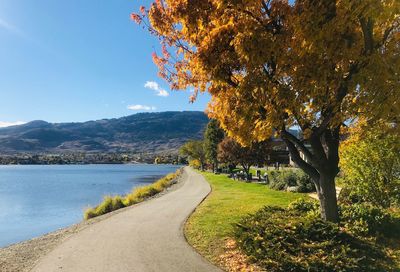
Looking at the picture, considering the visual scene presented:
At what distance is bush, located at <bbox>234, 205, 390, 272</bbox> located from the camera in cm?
960

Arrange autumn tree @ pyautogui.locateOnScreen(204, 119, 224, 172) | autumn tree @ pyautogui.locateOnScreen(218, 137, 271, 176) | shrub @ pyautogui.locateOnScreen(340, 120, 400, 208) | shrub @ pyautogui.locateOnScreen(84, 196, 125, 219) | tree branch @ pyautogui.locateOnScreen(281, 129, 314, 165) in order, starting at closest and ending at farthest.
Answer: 1. tree branch @ pyautogui.locateOnScreen(281, 129, 314, 165)
2. shrub @ pyautogui.locateOnScreen(340, 120, 400, 208)
3. shrub @ pyautogui.locateOnScreen(84, 196, 125, 219)
4. autumn tree @ pyautogui.locateOnScreen(218, 137, 271, 176)
5. autumn tree @ pyautogui.locateOnScreen(204, 119, 224, 172)

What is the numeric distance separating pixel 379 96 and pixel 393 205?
10.0 m

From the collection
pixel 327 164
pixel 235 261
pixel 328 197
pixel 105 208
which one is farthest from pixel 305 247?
pixel 105 208

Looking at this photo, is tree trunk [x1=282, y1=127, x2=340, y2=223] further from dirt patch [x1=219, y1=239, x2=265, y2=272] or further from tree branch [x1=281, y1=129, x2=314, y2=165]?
dirt patch [x1=219, y1=239, x2=265, y2=272]

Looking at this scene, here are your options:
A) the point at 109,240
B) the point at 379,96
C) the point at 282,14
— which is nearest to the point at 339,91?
the point at 379,96

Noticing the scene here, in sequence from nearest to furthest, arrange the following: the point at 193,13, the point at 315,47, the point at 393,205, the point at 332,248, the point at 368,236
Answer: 1. the point at 315,47
2. the point at 193,13
3. the point at 332,248
4. the point at 368,236
5. the point at 393,205

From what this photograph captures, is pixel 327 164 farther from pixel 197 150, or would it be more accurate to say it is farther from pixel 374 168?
pixel 197 150

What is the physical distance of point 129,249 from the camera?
12328 millimetres

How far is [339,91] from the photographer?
10008mm

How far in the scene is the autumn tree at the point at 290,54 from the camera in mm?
8875

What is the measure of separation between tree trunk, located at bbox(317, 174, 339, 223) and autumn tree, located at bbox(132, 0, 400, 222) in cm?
238

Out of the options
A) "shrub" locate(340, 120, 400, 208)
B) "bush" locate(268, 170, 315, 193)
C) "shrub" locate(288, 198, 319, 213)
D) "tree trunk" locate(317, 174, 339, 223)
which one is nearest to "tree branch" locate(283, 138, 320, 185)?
"tree trunk" locate(317, 174, 339, 223)

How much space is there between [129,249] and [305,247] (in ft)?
17.8

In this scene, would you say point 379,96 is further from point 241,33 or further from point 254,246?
point 254,246
